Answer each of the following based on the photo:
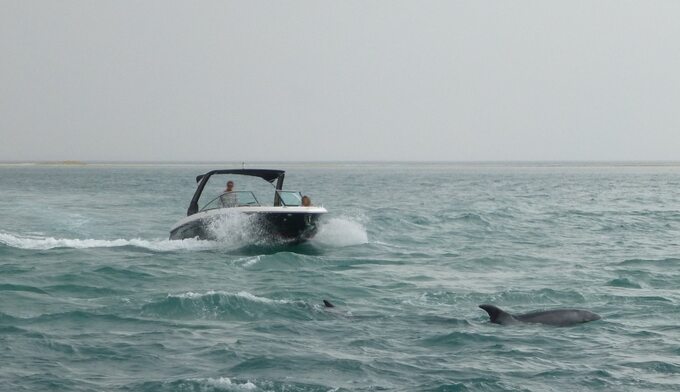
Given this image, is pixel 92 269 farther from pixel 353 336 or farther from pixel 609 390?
pixel 609 390

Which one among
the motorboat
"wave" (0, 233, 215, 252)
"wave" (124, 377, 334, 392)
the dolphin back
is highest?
the motorboat

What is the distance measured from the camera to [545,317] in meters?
16.9

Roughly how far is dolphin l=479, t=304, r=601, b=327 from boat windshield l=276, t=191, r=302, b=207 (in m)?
13.6

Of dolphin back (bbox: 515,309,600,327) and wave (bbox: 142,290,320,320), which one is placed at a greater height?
dolphin back (bbox: 515,309,600,327)

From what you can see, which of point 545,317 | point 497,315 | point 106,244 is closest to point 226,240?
point 106,244

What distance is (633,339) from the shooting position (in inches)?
607

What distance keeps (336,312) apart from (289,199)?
1245 cm

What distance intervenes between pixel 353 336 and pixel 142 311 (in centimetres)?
477

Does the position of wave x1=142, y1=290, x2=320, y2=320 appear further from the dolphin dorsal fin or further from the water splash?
the water splash

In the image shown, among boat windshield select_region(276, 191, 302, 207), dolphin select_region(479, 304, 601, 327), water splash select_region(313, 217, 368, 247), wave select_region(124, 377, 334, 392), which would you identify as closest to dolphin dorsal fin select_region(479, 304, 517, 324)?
dolphin select_region(479, 304, 601, 327)

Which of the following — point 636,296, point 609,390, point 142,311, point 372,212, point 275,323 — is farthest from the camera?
point 372,212

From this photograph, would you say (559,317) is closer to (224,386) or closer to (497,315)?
(497,315)

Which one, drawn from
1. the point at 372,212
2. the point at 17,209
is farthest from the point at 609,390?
the point at 17,209

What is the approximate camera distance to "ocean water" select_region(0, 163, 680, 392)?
42.6 ft
